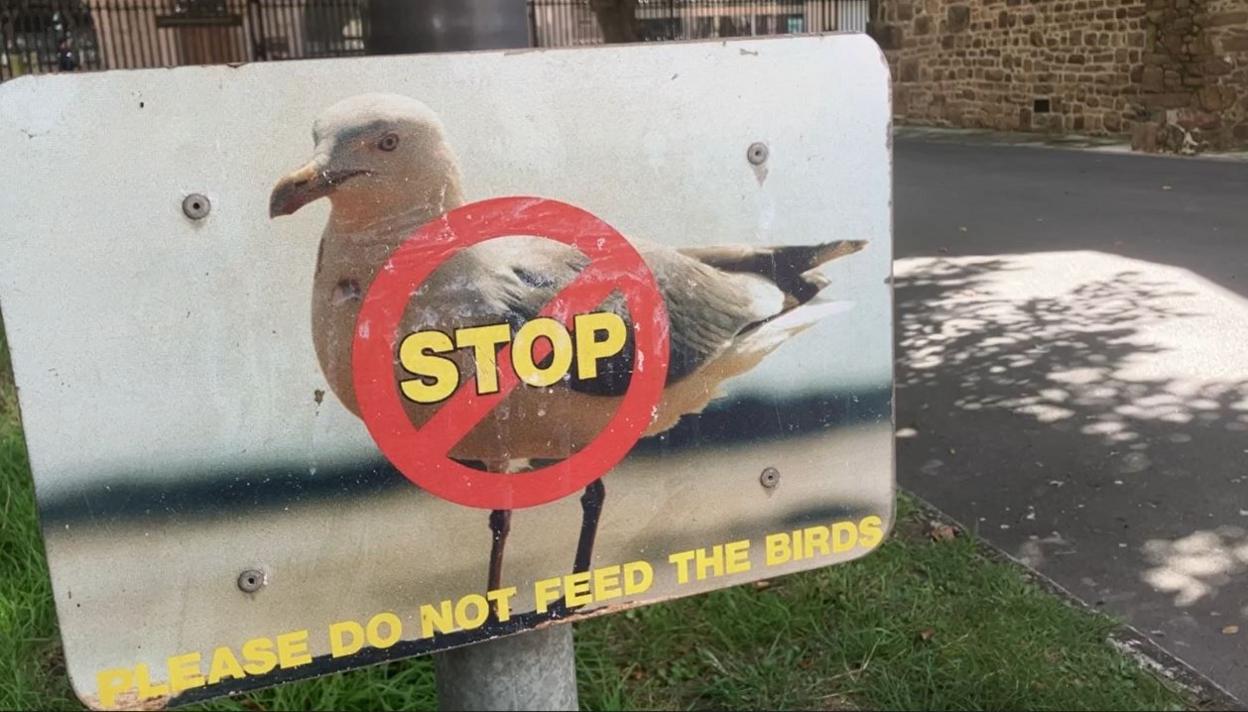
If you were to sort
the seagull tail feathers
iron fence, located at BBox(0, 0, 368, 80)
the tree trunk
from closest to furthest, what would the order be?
1. the seagull tail feathers
2. the tree trunk
3. iron fence, located at BBox(0, 0, 368, 80)

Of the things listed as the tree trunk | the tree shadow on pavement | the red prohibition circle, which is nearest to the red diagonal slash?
the red prohibition circle

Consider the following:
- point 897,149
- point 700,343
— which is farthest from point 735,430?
point 897,149

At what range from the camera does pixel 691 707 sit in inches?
106

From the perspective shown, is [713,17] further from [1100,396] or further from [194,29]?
[1100,396]

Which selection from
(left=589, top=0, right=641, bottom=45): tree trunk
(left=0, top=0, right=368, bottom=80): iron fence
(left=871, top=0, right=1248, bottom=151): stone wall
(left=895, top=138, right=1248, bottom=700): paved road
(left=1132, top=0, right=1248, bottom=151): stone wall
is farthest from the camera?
(left=0, top=0, right=368, bottom=80): iron fence

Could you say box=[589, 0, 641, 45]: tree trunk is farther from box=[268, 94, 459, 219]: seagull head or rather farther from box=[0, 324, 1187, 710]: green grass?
box=[268, 94, 459, 219]: seagull head

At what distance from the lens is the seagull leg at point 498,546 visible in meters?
1.27

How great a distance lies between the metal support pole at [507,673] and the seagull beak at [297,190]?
0.56m

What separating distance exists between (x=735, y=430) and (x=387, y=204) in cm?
47

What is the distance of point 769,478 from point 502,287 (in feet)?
1.31

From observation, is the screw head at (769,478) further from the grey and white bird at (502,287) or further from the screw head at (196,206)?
the screw head at (196,206)

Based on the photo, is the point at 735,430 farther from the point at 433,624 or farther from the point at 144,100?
the point at 144,100

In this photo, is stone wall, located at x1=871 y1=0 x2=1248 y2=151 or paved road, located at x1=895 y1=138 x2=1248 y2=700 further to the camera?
stone wall, located at x1=871 y1=0 x2=1248 y2=151

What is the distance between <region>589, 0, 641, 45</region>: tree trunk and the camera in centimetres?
1255
